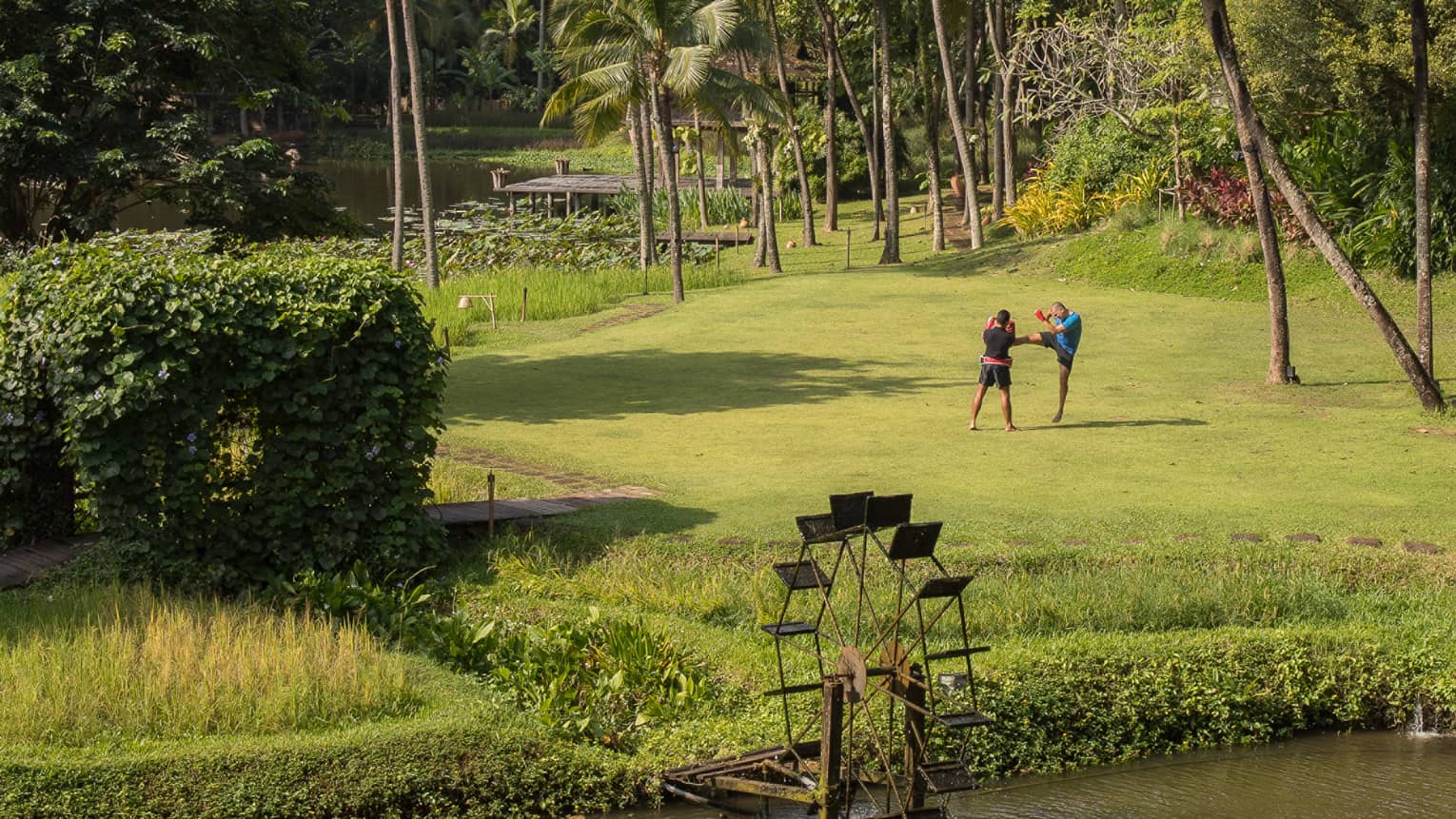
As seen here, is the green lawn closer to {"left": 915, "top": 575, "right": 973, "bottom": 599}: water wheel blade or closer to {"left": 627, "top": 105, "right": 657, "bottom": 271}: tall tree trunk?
{"left": 915, "top": 575, "right": 973, "bottom": 599}: water wheel blade

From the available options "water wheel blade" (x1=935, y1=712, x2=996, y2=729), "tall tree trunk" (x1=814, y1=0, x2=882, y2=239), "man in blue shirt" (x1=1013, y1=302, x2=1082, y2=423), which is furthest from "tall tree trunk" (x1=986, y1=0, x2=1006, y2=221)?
"water wheel blade" (x1=935, y1=712, x2=996, y2=729)

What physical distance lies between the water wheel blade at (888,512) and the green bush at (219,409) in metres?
5.26

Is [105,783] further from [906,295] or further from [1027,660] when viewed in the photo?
[906,295]

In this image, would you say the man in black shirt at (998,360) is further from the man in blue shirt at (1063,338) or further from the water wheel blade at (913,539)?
the water wheel blade at (913,539)

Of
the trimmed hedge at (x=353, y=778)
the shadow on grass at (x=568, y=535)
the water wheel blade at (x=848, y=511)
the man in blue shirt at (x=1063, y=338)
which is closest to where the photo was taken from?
the trimmed hedge at (x=353, y=778)

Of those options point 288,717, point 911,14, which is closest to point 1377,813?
point 288,717

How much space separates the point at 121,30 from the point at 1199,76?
21767mm

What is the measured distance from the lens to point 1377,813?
10.6m

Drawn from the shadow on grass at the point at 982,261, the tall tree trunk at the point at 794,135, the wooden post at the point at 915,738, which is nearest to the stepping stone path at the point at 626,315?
the shadow on grass at the point at 982,261

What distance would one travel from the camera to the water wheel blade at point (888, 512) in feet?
35.0

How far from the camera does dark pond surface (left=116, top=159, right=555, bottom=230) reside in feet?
214

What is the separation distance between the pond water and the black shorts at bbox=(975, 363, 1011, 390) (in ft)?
26.6

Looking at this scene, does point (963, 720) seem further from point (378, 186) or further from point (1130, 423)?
point (378, 186)

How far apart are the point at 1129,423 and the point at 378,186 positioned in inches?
2536
